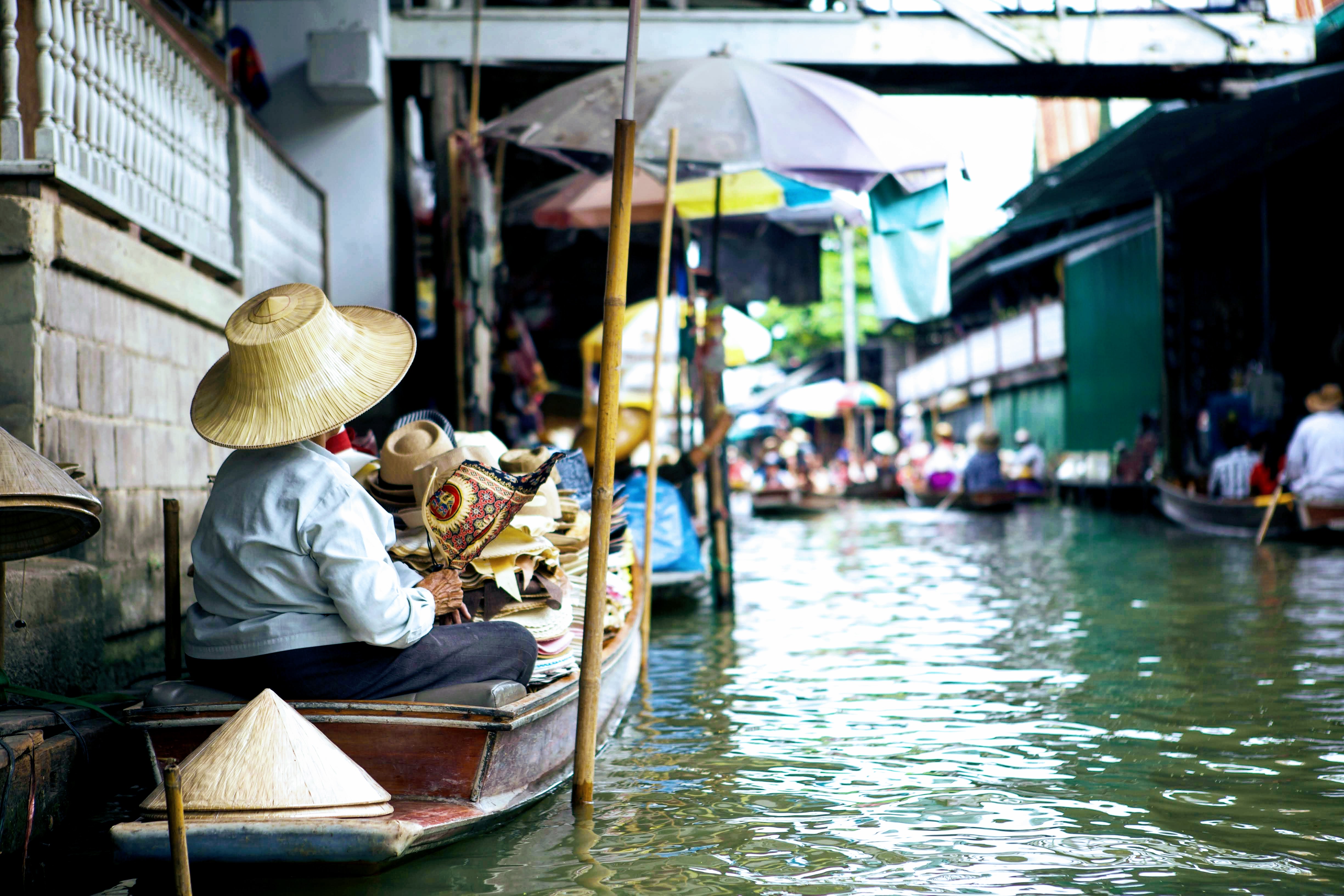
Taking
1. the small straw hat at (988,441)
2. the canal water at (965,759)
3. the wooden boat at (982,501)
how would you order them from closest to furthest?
the canal water at (965,759), the wooden boat at (982,501), the small straw hat at (988,441)

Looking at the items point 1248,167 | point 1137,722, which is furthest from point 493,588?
point 1248,167

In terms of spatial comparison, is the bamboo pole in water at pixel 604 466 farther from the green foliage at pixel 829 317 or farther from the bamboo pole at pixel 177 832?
the green foliage at pixel 829 317

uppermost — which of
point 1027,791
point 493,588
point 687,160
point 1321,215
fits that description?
point 1321,215

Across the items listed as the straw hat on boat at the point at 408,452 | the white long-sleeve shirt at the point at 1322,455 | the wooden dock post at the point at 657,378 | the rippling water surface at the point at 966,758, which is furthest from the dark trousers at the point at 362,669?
the white long-sleeve shirt at the point at 1322,455

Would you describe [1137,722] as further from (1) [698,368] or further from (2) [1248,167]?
(2) [1248,167]

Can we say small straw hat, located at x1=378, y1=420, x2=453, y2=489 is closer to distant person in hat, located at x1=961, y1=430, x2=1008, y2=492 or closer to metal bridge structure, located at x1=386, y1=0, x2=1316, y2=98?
metal bridge structure, located at x1=386, y1=0, x2=1316, y2=98

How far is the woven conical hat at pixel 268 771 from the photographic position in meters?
3.02

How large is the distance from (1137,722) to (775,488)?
16763 mm

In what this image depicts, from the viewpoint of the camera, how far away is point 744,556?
536 inches

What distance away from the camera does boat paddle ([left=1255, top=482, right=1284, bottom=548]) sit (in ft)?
42.1

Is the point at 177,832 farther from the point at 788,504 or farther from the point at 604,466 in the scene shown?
the point at 788,504

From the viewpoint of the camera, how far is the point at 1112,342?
20.9 meters

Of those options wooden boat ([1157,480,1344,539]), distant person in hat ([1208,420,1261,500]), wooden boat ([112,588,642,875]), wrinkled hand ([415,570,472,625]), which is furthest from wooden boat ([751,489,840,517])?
wooden boat ([112,588,642,875])

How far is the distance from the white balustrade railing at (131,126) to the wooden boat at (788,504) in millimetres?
14496
